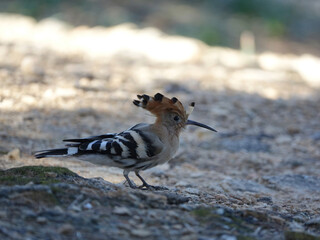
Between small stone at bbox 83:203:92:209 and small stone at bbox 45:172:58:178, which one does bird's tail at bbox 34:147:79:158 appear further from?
small stone at bbox 83:203:92:209

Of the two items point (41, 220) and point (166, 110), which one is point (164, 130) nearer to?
point (166, 110)

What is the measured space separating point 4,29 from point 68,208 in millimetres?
8192

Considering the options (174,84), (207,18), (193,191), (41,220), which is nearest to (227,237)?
(41,220)

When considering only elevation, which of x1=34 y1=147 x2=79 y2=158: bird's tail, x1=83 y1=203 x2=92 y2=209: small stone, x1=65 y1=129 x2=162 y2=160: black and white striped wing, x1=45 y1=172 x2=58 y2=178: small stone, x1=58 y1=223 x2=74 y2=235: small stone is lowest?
x1=58 y1=223 x2=74 y2=235: small stone

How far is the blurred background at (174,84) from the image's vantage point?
5758mm

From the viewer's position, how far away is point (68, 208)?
3.04 m

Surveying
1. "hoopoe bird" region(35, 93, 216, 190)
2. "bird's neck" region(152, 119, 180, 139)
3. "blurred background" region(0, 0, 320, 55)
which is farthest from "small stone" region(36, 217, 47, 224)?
"blurred background" region(0, 0, 320, 55)

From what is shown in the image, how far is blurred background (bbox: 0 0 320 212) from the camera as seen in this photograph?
18.9ft

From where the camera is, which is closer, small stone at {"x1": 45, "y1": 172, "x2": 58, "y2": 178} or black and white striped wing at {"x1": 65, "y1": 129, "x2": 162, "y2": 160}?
small stone at {"x1": 45, "y1": 172, "x2": 58, "y2": 178}

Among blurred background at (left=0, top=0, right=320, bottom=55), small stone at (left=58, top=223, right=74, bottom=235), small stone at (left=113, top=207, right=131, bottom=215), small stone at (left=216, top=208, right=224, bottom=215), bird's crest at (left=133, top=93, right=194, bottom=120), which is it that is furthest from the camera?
blurred background at (left=0, top=0, right=320, bottom=55)

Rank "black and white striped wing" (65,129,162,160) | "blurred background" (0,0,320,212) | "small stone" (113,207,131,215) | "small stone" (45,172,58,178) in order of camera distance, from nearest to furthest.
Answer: "small stone" (113,207,131,215), "small stone" (45,172,58,178), "black and white striped wing" (65,129,162,160), "blurred background" (0,0,320,212)

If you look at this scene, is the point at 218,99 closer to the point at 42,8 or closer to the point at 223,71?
the point at 223,71

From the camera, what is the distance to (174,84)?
8.33m

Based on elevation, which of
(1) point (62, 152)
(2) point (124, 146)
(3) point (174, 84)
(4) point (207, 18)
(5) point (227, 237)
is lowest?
(5) point (227, 237)
